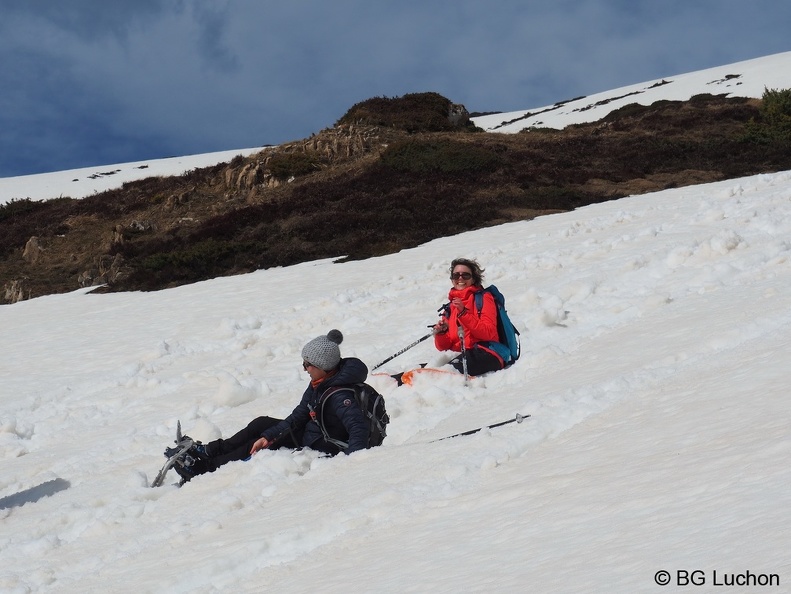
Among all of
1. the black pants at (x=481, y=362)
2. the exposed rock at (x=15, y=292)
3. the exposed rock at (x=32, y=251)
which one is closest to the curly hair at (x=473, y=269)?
the black pants at (x=481, y=362)

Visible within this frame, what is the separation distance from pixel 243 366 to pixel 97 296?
10693 mm

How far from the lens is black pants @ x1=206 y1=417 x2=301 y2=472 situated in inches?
252

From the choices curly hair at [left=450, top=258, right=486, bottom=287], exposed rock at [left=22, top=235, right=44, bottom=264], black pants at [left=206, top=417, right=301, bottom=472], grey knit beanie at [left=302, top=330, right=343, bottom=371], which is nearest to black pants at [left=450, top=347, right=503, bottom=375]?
curly hair at [left=450, top=258, right=486, bottom=287]

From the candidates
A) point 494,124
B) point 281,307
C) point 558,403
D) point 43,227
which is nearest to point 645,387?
point 558,403

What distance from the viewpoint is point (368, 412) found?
19.6 ft

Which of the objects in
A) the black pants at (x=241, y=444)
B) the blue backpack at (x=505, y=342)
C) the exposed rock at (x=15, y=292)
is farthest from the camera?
the exposed rock at (x=15, y=292)

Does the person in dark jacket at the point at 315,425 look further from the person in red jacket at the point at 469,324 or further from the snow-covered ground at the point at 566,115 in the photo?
the snow-covered ground at the point at 566,115

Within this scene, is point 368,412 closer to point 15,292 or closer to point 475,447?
point 475,447

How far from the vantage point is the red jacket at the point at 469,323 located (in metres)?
7.96

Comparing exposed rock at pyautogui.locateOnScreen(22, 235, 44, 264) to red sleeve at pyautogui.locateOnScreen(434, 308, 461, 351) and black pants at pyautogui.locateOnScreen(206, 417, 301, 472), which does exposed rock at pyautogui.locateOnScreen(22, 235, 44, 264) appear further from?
black pants at pyautogui.locateOnScreen(206, 417, 301, 472)

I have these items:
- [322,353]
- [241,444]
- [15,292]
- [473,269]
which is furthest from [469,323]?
[15,292]

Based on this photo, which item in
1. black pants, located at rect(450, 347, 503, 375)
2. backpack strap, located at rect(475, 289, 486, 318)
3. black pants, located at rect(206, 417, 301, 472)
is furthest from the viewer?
backpack strap, located at rect(475, 289, 486, 318)

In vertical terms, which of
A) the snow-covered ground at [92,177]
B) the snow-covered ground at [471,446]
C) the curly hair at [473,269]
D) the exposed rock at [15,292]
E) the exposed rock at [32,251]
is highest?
the snow-covered ground at [92,177]

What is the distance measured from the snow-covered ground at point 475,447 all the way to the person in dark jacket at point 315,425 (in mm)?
410
